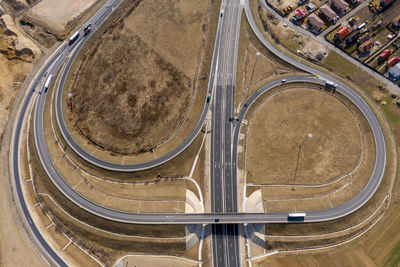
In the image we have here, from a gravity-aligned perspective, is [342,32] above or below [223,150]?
above

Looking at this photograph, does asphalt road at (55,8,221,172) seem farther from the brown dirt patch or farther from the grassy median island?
the brown dirt patch

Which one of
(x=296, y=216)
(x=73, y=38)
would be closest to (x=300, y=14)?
(x=296, y=216)

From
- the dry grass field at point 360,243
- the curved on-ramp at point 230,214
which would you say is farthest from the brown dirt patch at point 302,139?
the dry grass field at point 360,243

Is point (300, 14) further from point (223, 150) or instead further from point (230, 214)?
point (230, 214)

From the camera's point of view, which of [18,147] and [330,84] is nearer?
[18,147]

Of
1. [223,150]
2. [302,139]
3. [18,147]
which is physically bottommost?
[223,150]

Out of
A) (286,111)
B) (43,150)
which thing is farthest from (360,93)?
(43,150)

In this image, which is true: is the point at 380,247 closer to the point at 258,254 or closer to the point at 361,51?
the point at 258,254

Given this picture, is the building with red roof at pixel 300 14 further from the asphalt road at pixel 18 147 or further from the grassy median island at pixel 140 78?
the asphalt road at pixel 18 147

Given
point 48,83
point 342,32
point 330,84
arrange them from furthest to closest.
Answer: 1. point 48,83
2. point 342,32
3. point 330,84
